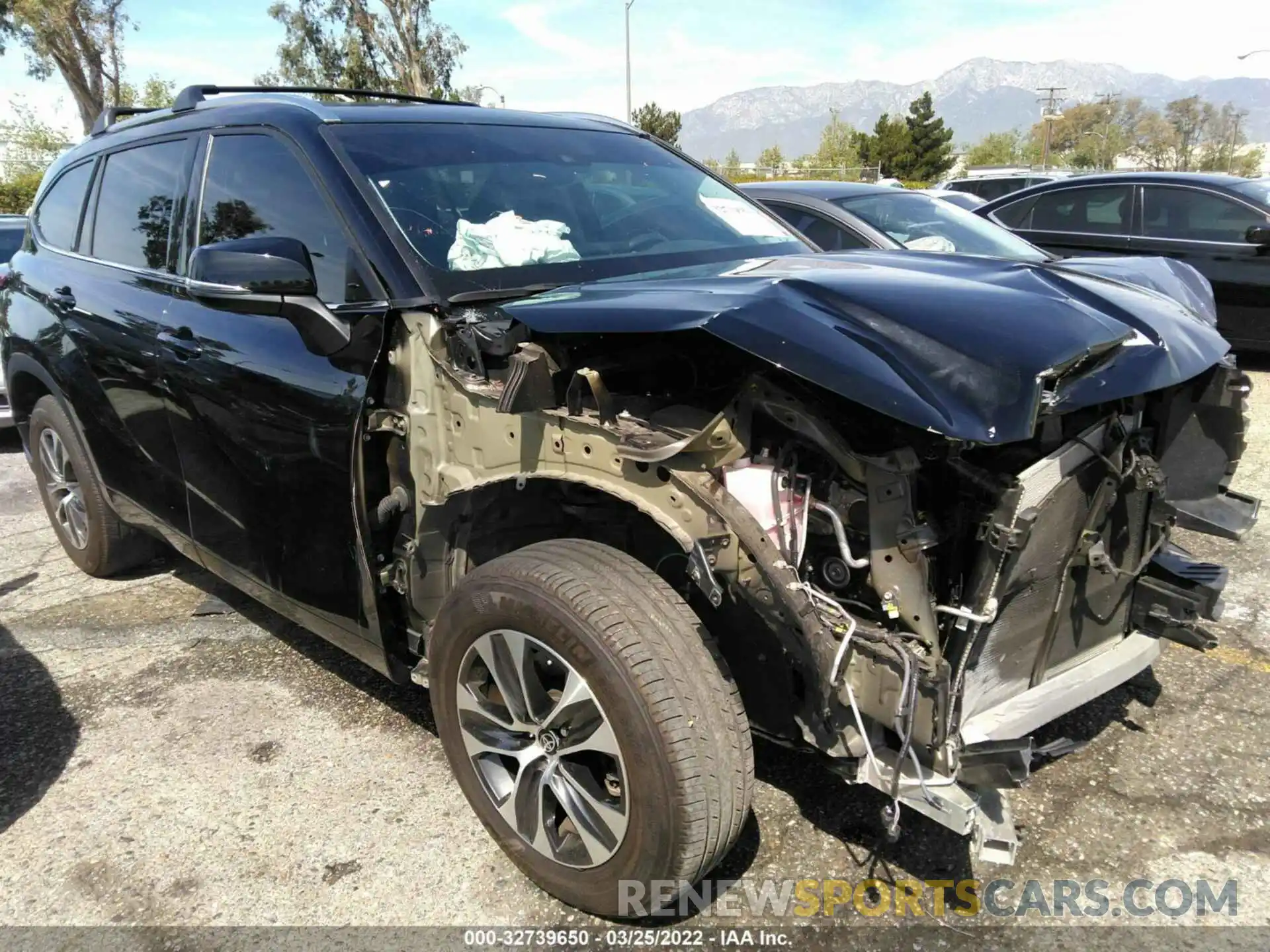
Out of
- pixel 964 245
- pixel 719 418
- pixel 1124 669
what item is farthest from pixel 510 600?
pixel 964 245

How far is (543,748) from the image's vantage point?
2.18 m

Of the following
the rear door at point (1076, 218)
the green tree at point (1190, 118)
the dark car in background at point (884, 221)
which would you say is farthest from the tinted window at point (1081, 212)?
the green tree at point (1190, 118)

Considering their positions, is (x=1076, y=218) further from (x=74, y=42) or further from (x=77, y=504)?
(x=74, y=42)

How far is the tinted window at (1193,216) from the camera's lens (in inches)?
292

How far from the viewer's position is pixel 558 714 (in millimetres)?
2082

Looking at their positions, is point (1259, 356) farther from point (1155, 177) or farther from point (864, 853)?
point (864, 853)

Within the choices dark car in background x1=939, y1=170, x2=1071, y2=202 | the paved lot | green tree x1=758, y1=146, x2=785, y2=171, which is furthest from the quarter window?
green tree x1=758, y1=146, x2=785, y2=171

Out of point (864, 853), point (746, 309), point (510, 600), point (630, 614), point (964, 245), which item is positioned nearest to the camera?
point (746, 309)

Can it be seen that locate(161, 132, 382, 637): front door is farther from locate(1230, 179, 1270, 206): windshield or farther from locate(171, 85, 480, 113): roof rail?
locate(1230, 179, 1270, 206): windshield

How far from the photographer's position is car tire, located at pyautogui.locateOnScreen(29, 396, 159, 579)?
13.0 ft

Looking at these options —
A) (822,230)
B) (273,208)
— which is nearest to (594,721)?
(273,208)

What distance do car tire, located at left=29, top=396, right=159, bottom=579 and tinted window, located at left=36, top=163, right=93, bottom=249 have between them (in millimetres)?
735

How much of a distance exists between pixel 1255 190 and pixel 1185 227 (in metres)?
0.59

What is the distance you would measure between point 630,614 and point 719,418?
46 cm
